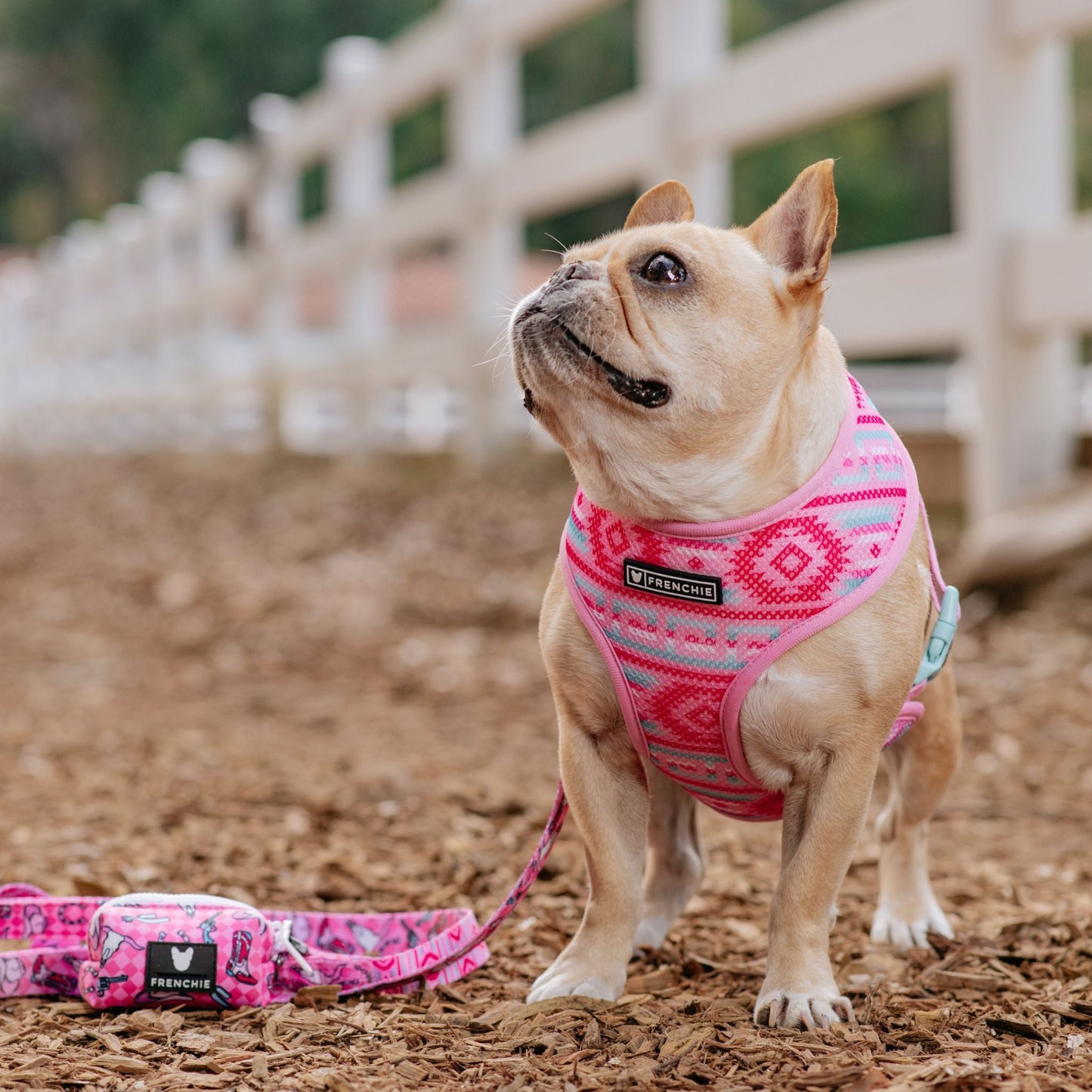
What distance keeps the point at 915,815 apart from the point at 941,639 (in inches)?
15.0

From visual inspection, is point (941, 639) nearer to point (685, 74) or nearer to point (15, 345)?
point (685, 74)

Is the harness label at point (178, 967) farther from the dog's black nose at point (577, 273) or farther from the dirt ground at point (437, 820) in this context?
the dog's black nose at point (577, 273)

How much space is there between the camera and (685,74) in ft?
19.0

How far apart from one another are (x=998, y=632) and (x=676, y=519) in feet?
8.32

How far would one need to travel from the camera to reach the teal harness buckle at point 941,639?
1.98 m

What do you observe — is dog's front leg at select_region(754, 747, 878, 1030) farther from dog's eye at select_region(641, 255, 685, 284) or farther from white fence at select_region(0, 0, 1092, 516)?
white fence at select_region(0, 0, 1092, 516)

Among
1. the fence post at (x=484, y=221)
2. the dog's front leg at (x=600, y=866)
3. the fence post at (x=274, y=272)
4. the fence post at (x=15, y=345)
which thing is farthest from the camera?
the fence post at (x=15, y=345)

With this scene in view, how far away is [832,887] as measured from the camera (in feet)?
6.07

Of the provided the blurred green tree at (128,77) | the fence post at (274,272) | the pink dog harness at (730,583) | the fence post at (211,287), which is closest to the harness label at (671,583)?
the pink dog harness at (730,583)

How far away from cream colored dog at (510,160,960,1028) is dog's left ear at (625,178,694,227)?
15 centimetres

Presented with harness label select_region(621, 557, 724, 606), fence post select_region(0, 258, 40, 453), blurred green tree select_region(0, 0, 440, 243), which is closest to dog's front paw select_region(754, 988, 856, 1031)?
harness label select_region(621, 557, 724, 606)

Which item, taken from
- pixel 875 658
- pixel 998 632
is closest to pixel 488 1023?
pixel 875 658

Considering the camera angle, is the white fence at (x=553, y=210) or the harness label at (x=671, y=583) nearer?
the harness label at (x=671, y=583)

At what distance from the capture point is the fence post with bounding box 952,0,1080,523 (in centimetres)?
443
